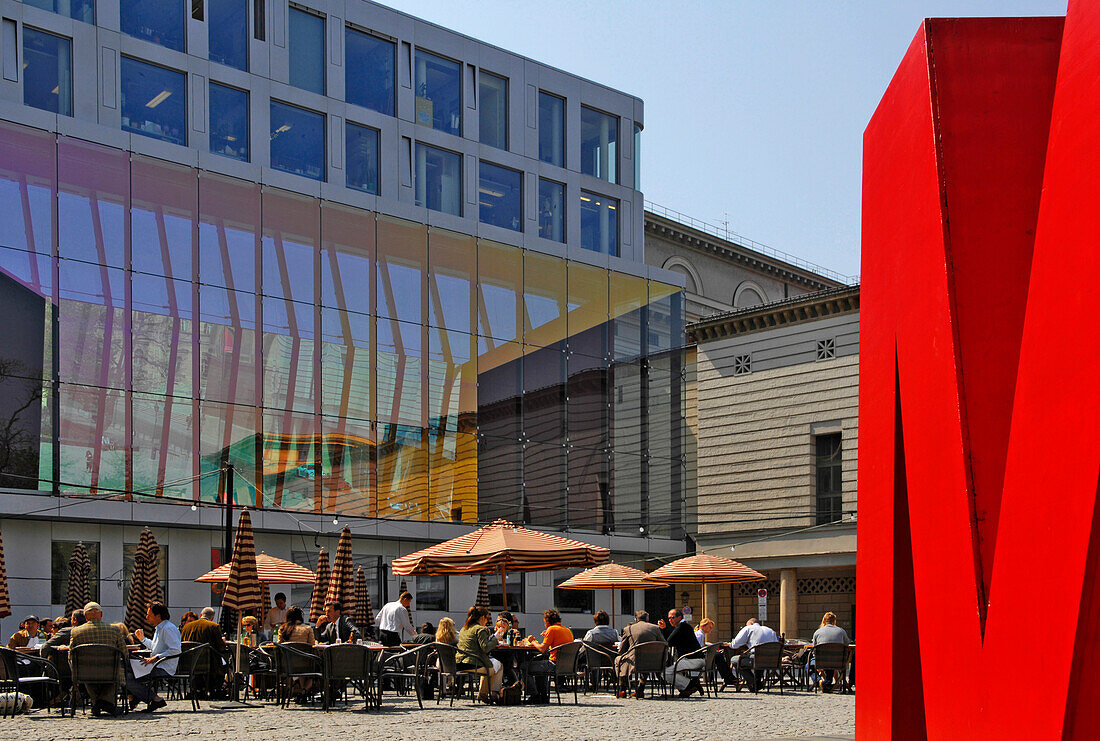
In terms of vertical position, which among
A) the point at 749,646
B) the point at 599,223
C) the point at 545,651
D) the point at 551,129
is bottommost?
the point at 749,646

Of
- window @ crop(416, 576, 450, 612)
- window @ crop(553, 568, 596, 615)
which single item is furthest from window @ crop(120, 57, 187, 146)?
window @ crop(553, 568, 596, 615)

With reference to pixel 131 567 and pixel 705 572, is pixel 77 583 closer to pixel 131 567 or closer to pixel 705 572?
pixel 131 567

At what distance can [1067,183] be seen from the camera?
5102 mm

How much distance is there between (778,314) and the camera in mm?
46281

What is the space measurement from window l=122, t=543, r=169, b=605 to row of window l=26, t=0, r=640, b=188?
36.2 feet

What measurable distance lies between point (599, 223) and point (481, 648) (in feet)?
93.1

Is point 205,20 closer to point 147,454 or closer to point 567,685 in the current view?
point 147,454

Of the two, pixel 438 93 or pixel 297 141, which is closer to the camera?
pixel 297 141

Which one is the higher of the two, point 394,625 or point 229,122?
point 229,122

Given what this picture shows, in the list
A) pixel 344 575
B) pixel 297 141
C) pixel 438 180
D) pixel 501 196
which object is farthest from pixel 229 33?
pixel 344 575

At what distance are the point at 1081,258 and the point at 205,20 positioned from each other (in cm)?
3355

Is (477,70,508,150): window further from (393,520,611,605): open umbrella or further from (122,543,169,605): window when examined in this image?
(393,520,611,605): open umbrella

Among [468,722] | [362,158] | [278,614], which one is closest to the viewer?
[468,722]

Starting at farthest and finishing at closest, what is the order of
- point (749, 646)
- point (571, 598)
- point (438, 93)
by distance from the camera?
point (571, 598) < point (438, 93) < point (749, 646)
